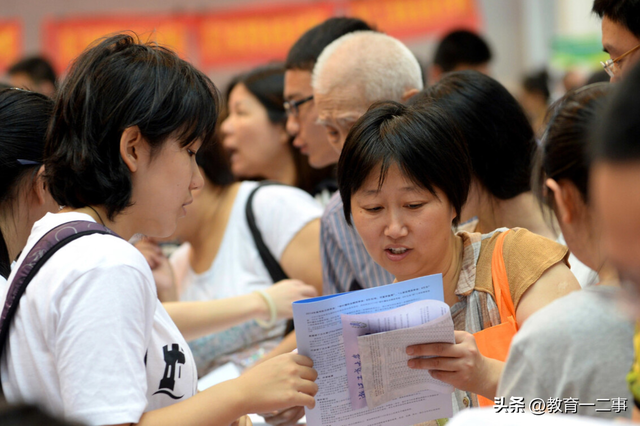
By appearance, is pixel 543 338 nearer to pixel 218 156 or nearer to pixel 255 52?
pixel 218 156

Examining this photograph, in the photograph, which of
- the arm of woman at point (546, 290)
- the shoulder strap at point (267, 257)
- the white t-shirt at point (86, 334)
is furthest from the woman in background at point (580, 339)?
the shoulder strap at point (267, 257)

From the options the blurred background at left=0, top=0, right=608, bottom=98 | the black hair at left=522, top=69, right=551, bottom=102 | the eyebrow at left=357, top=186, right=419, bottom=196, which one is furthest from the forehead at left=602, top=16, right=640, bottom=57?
the blurred background at left=0, top=0, right=608, bottom=98

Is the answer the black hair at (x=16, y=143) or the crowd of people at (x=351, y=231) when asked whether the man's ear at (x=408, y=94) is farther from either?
the black hair at (x=16, y=143)

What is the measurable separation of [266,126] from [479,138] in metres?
1.59

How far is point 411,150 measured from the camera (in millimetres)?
1709

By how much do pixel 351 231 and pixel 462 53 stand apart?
3.09 metres

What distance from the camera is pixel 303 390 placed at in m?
1.50

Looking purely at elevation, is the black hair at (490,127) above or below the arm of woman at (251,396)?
above

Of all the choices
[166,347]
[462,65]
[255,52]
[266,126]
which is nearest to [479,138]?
→ [166,347]

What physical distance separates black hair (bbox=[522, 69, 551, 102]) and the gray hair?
4.88m

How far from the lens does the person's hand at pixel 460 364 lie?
1441mm

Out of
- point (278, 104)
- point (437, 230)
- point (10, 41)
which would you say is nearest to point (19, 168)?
point (437, 230)

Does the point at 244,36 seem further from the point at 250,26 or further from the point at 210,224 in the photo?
the point at 210,224

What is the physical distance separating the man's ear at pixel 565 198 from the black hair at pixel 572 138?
0.04 ft
